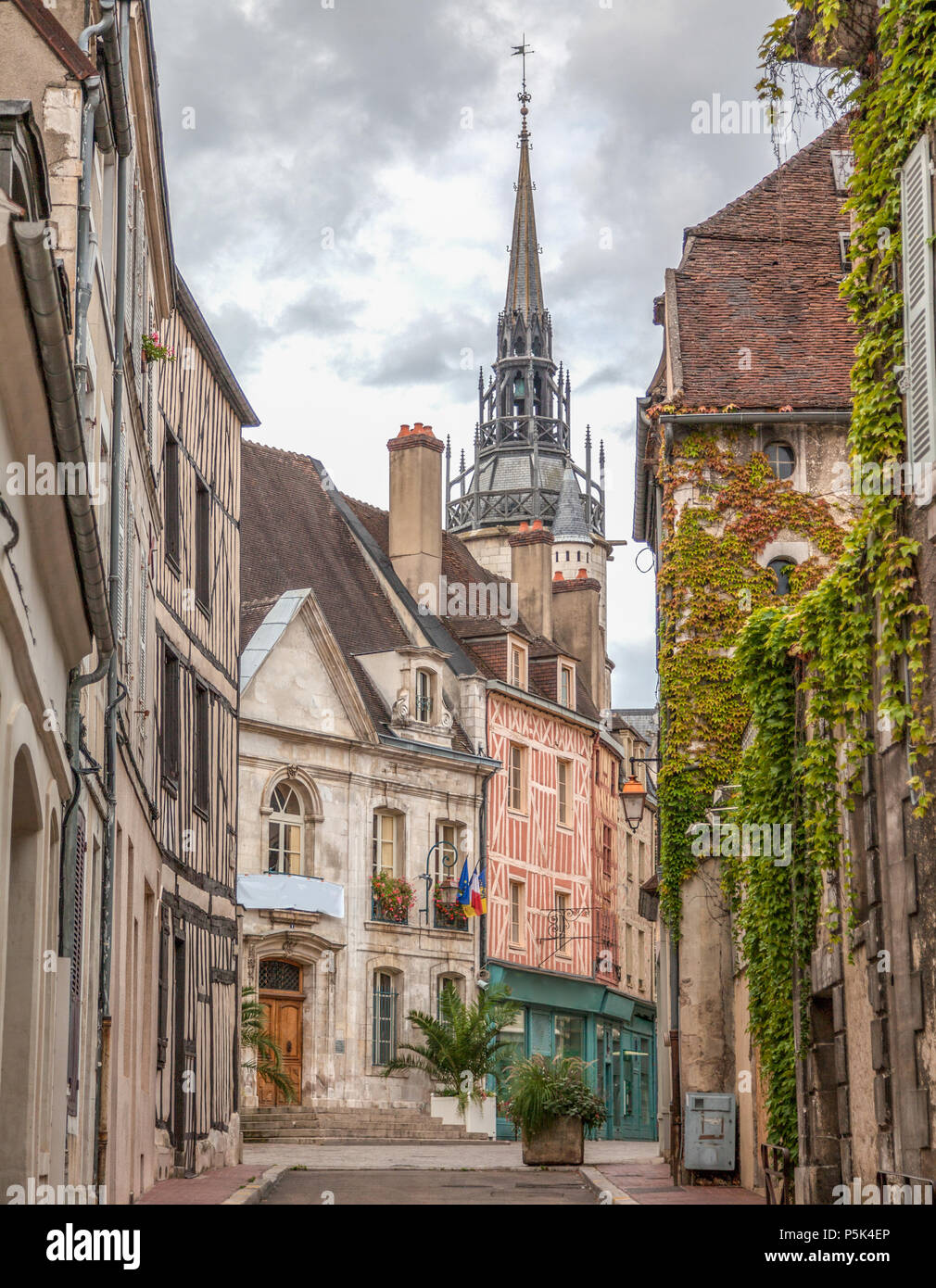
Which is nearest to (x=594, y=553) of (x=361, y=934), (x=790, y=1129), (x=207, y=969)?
(x=361, y=934)

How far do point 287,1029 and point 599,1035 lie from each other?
1148 cm

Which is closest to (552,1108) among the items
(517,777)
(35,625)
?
(35,625)

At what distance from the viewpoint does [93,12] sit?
32.2 feet

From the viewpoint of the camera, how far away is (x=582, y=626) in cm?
4122

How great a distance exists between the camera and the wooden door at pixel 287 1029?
27.3 m

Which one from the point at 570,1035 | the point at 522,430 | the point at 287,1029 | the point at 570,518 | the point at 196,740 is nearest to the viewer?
the point at 196,740

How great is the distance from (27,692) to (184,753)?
413 inches

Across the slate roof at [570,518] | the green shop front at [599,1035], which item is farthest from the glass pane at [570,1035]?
the slate roof at [570,518]

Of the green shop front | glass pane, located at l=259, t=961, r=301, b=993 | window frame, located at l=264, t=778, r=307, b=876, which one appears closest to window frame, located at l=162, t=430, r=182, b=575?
window frame, located at l=264, t=778, r=307, b=876

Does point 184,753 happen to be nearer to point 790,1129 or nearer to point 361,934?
point 790,1129

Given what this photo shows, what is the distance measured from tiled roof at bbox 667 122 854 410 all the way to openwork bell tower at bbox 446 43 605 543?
60.3 meters
